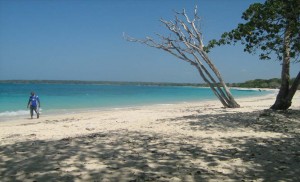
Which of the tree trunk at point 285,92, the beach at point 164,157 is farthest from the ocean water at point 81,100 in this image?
the tree trunk at point 285,92

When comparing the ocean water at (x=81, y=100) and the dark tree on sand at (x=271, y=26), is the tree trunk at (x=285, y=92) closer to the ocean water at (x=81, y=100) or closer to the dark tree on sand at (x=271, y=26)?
the dark tree on sand at (x=271, y=26)

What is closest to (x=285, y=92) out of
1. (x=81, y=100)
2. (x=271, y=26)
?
(x=271, y=26)

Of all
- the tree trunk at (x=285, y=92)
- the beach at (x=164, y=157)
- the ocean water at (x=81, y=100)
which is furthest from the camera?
the ocean water at (x=81, y=100)

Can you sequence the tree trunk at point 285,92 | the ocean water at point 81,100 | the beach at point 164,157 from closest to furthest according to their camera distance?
the beach at point 164,157, the tree trunk at point 285,92, the ocean water at point 81,100

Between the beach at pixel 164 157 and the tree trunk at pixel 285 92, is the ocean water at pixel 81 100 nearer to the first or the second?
the beach at pixel 164 157

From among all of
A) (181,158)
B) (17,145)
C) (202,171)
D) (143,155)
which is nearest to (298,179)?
(202,171)

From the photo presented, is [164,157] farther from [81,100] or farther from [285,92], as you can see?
[81,100]

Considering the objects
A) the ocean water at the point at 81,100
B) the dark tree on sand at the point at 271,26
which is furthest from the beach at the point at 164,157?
the ocean water at the point at 81,100

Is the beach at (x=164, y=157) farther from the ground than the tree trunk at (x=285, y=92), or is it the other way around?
the tree trunk at (x=285, y=92)

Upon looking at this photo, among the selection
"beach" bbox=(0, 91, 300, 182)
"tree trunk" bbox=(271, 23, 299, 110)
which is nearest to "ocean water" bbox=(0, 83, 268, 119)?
"beach" bbox=(0, 91, 300, 182)

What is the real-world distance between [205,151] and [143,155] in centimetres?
131

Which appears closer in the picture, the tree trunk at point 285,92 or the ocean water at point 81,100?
the tree trunk at point 285,92

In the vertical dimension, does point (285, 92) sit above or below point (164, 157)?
above

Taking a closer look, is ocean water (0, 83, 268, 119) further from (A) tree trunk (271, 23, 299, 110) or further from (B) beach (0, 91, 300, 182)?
(A) tree trunk (271, 23, 299, 110)
